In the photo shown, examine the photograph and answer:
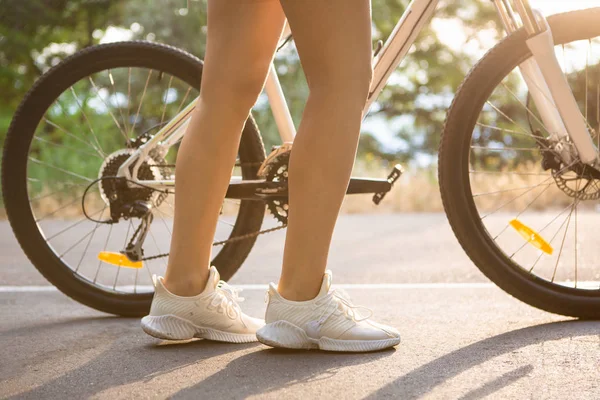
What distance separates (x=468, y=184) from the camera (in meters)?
2.45

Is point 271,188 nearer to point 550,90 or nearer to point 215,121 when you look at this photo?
point 215,121

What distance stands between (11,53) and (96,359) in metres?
14.3

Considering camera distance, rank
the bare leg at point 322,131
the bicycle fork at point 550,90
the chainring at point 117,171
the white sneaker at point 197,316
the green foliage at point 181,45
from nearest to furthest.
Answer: the bare leg at point 322,131 < the white sneaker at point 197,316 < the bicycle fork at point 550,90 < the chainring at point 117,171 < the green foliage at point 181,45

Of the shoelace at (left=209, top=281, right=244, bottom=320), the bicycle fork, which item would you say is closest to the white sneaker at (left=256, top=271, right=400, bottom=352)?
the shoelace at (left=209, top=281, right=244, bottom=320)

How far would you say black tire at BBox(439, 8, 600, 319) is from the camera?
243cm

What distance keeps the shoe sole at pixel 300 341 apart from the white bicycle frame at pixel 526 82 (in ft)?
2.49

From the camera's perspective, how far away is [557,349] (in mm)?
2094

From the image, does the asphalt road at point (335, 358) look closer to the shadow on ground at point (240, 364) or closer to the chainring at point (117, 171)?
the shadow on ground at point (240, 364)

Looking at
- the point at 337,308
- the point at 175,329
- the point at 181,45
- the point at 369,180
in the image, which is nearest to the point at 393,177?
the point at 369,180

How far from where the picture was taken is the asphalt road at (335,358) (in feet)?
5.74

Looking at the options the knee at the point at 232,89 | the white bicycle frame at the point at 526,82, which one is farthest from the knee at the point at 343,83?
the white bicycle frame at the point at 526,82

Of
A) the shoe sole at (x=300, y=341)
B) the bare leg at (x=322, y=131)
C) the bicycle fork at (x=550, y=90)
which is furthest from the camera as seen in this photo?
the bicycle fork at (x=550, y=90)

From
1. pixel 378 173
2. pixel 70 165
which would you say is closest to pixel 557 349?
pixel 378 173

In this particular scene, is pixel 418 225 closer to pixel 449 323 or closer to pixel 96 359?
pixel 449 323
